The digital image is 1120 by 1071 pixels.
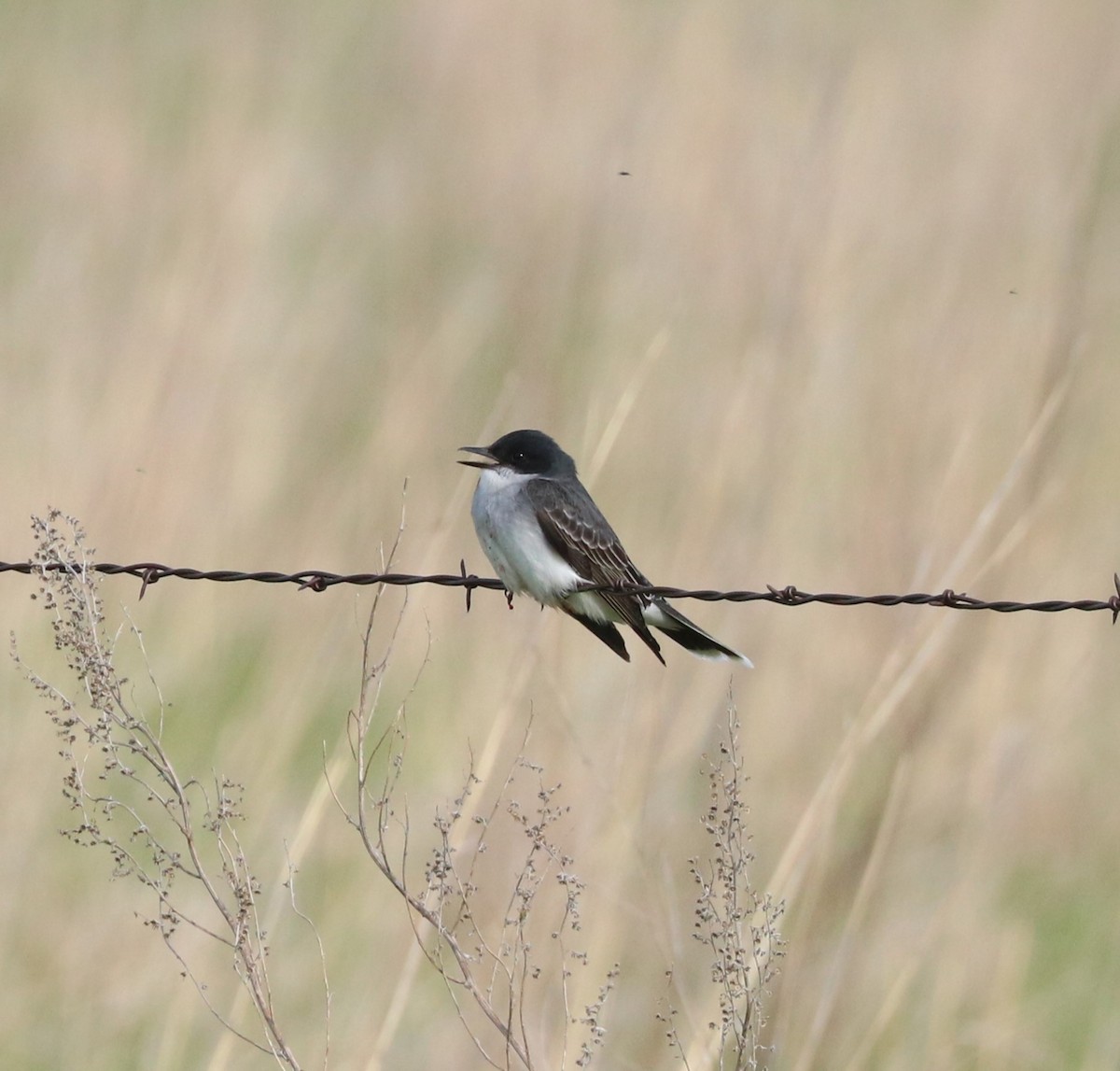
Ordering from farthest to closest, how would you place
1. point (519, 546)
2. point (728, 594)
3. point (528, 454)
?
point (528, 454), point (519, 546), point (728, 594)

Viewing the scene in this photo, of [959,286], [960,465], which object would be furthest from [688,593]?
[959,286]

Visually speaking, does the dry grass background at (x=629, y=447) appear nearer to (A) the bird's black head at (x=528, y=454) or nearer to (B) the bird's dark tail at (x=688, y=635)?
(A) the bird's black head at (x=528, y=454)

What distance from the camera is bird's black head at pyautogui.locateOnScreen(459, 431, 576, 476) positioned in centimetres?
562

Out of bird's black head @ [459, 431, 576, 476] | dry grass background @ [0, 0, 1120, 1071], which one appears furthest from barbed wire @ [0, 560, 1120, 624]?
bird's black head @ [459, 431, 576, 476]

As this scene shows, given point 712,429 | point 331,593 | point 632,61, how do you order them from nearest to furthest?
1. point 331,593
2. point 712,429
3. point 632,61

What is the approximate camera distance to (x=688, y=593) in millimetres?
4199

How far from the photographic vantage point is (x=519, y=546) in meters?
5.32

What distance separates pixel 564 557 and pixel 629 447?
1.86 meters

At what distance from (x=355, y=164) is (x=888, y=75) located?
3064mm

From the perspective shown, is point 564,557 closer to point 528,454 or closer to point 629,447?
point 528,454

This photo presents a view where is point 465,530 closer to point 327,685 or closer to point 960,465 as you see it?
point 327,685

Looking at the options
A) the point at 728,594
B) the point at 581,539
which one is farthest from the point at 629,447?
the point at 728,594

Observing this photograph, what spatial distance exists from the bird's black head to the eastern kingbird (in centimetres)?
2

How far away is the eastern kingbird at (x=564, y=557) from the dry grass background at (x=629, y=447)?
0.21 meters
